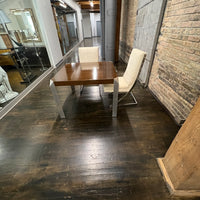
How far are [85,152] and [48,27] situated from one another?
4.12m

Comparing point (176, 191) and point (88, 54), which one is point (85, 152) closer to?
point (176, 191)

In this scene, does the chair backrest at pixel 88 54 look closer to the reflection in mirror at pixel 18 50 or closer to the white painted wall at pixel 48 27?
the reflection in mirror at pixel 18 50

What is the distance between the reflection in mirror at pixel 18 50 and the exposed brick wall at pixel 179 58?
10.00 feet

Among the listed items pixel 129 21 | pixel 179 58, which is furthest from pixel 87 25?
pixel 179 58

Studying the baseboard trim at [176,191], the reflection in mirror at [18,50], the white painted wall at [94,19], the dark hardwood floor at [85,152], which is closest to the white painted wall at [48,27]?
the reflection in mirror at [18,50]

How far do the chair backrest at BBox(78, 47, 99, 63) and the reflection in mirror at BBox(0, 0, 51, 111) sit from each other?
1618 millimetres

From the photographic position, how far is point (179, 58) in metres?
1.39

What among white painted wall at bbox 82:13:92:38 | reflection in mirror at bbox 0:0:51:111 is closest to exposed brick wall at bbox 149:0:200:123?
reflection in mirror at bbox 0:0:51:111

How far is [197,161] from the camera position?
63 centimetres

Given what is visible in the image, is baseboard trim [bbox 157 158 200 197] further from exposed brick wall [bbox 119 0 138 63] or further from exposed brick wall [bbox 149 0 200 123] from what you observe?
exposed brick wall [bbox 119 0 138 63]

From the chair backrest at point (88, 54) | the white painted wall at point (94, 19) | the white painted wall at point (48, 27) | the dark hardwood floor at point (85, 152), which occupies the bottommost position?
the dark hardwood floor at point (85, 152)

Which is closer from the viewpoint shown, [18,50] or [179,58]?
[179,58]

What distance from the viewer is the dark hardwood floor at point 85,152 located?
94 cm

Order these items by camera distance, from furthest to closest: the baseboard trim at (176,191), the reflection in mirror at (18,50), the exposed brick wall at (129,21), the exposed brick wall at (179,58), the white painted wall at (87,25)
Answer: the white painted wall at (87,25) < the exposed brick wall at (129,21) < the reflection in mirror at (18,50) < the exposed brick wall at (179,58) < the baseboard trim at (176,191)
